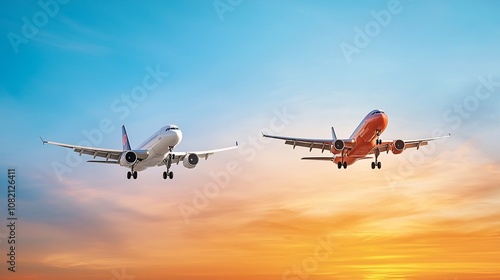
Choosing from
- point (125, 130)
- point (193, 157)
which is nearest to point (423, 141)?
Answer: point (193, 157)

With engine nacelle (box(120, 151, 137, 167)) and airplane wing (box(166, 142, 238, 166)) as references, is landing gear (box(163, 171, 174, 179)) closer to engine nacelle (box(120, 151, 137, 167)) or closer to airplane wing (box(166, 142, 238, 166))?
airplane wing (box(166, 142, 238, 166))

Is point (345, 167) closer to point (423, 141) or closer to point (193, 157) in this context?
point (423, 141)

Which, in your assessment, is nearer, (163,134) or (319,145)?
(163,134)

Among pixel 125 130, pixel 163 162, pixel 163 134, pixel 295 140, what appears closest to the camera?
pixel 163 134

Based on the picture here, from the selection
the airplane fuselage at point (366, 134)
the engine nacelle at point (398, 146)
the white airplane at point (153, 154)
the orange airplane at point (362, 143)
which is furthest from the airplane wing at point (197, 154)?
the engine nacelle at point (398, 146)

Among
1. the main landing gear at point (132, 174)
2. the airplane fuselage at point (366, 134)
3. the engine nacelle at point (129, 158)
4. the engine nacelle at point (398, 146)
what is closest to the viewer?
the airplane fuselage at point (366, 134)

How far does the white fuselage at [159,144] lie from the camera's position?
248 feet

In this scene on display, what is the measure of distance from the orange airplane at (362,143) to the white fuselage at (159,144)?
49.9 feet

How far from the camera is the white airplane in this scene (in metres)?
76.1

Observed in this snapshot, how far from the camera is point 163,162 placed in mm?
81938

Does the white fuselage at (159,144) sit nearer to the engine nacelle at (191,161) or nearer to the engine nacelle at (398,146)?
the engine nacelle at (191,161)

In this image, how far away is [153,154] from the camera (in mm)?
79250

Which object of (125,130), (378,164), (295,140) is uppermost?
(125,130)

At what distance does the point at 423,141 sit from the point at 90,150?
156 feet
